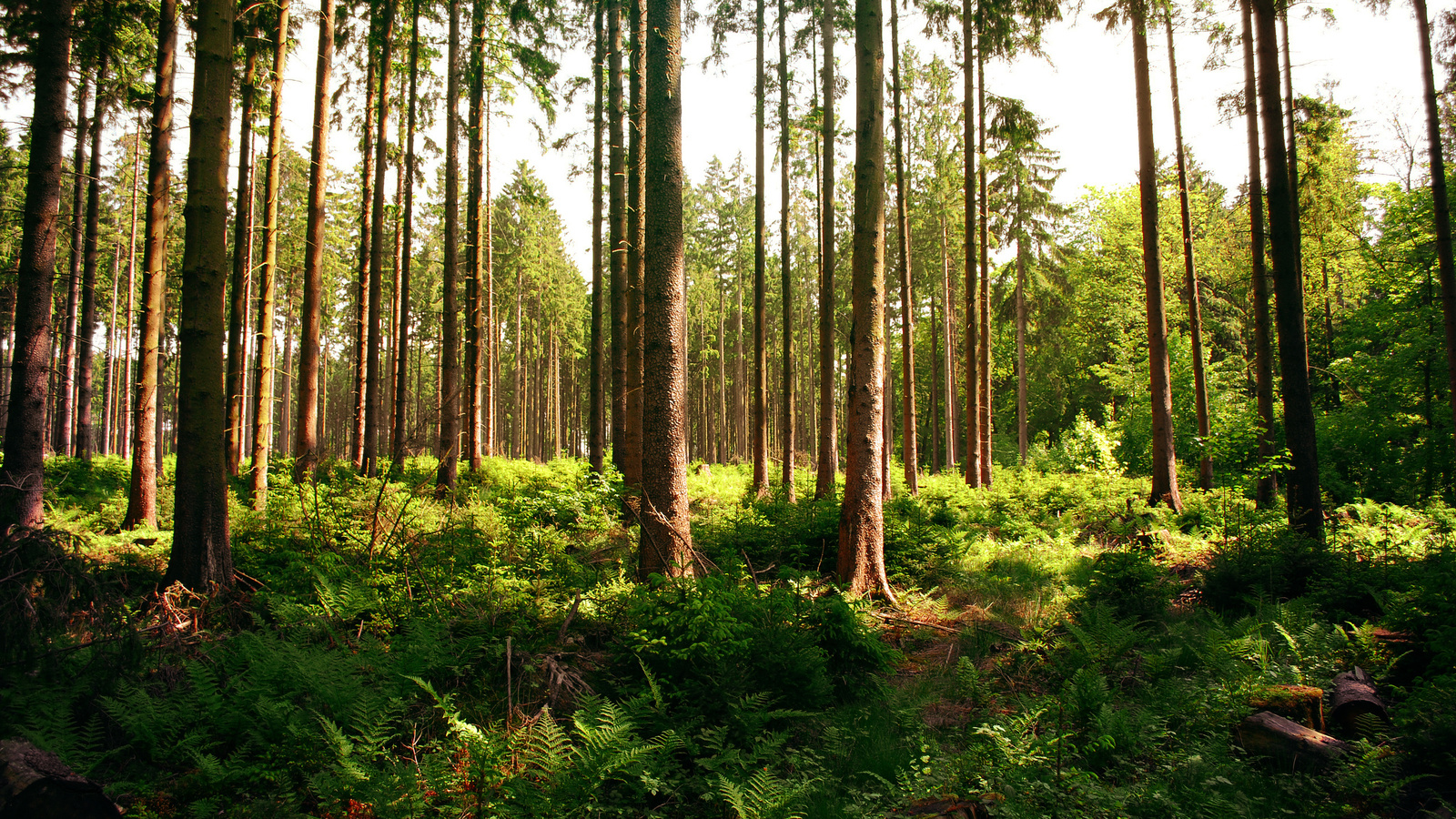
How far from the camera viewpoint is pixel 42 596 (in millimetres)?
4168

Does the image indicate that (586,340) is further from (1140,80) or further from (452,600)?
(452,600)

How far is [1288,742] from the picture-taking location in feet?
13.8

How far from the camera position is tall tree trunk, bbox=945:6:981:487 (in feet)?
49.5

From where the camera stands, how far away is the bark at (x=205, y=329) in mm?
6293

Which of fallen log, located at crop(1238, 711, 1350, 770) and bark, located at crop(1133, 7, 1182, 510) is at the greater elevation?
bark, located at crop(1133, 7, 1182, 510)

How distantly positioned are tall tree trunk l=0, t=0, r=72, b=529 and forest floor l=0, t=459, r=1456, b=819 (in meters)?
1.85

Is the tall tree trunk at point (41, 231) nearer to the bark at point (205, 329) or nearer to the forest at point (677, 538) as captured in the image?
the forest at point (677, 538)

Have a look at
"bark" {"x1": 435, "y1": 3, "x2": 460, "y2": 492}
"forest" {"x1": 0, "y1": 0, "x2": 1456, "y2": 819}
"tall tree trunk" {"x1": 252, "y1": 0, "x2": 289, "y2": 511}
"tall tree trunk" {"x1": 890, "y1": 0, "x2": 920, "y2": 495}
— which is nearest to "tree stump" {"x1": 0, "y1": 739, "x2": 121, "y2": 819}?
"forest" {"x1": 0, "y1": 0, "x2": 1456, "y2": 819}

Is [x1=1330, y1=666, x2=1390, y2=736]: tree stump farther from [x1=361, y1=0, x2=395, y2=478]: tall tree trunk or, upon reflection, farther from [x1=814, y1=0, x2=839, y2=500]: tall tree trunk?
[x1=361, y1=0, x2=395, y2=478]: tall tree trunk

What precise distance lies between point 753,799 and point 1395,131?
82.9 feet

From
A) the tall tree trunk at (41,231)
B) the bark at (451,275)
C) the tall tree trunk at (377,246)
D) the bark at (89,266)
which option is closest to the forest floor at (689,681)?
the tall tree trunk at (41,231)

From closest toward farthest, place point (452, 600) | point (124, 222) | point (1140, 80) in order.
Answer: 1. point (452, 600)
2. point (1140, 80)
3. point (124, 222)

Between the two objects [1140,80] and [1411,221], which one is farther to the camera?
[1411,221]

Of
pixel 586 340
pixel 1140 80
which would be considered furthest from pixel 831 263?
pixel 586 340
